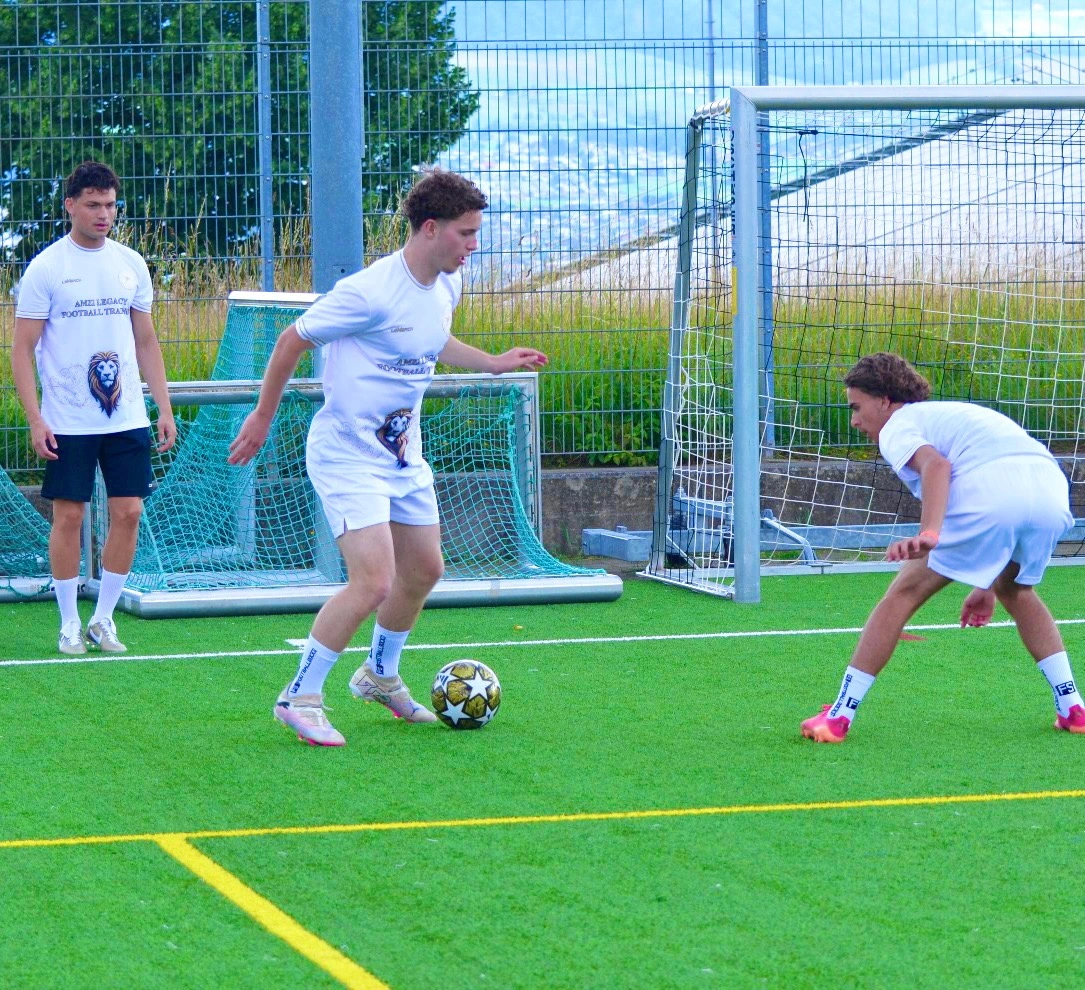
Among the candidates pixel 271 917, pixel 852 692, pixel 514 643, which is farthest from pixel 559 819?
pixel 514 643

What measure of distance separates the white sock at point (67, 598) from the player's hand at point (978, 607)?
405 cm

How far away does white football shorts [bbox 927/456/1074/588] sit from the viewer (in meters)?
5.70

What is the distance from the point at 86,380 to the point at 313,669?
8.54ft

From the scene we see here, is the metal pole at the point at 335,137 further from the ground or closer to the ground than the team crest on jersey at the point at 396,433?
further from the ground

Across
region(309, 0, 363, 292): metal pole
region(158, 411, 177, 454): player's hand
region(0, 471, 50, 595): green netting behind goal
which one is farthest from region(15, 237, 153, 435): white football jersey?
region(0, 471, 50, 595): green netting behind goal

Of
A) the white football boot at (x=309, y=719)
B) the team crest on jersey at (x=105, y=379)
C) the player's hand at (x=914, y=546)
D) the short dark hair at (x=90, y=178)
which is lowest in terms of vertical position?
the white football boot at (x=309, y=719)

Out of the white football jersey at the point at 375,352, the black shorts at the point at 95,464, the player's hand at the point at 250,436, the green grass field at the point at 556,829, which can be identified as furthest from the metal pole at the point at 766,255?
the player's hand at the point at 250,436

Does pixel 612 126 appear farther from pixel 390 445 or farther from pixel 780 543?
pixel 390 445

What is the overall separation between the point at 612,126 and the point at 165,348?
10.3 ft

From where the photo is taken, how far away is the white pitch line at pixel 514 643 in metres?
7.81

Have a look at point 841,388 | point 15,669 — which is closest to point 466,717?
point 15,669

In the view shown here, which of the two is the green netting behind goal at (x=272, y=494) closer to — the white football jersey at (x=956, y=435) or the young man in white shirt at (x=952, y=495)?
the young man in white shirt at (x=952, y=495)

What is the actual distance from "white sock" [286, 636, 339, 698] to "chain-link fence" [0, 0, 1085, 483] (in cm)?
561

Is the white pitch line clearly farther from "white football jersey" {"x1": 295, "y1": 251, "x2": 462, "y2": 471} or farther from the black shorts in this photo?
"white football jersey" {"x1": 295, "y1": 251, "x2": 462, "y2": 471}
